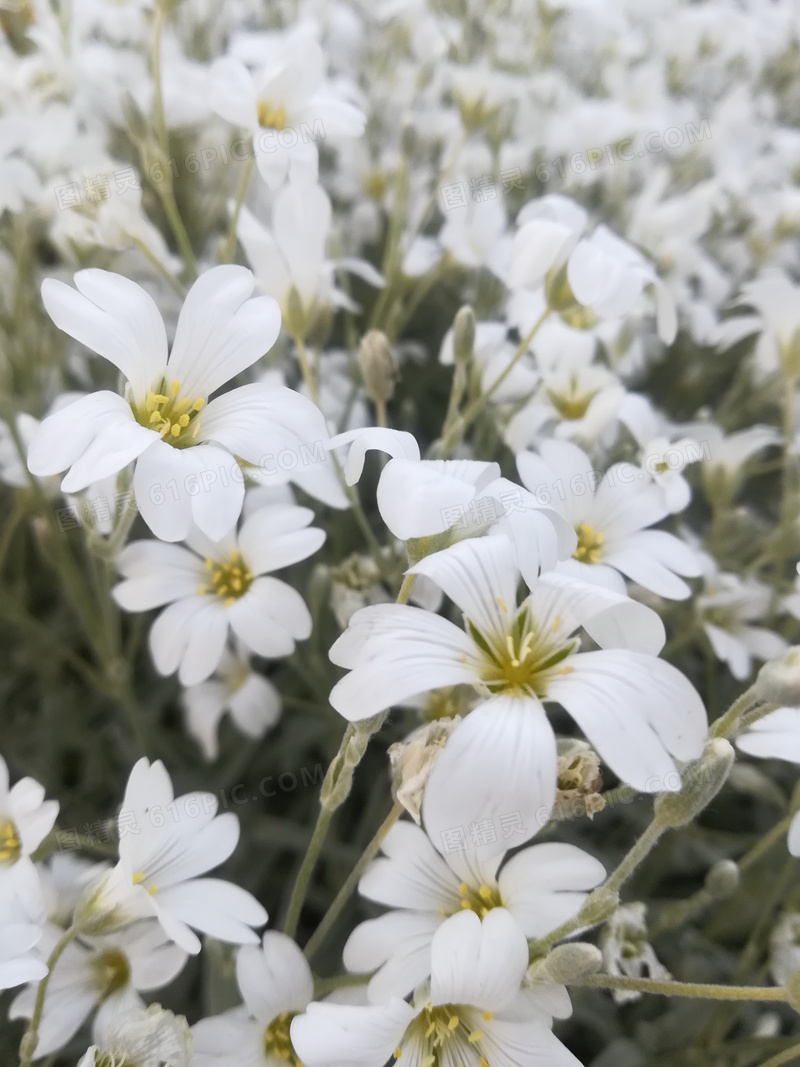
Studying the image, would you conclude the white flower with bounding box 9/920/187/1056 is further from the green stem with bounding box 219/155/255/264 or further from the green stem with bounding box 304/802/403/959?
the green stem with bounding box 219/155/255/264

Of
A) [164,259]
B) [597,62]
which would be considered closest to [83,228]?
[164,259]

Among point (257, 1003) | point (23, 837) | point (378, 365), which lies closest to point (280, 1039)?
point (257, 1003)

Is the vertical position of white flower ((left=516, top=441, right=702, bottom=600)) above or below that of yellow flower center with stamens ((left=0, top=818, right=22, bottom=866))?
above

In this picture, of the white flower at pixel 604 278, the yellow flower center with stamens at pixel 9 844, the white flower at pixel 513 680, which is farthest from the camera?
the white flower at pixel 604 278

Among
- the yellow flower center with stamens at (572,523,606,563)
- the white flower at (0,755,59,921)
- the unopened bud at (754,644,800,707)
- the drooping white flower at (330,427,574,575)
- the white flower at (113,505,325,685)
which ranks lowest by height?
the white flower at (0,755,59,921)

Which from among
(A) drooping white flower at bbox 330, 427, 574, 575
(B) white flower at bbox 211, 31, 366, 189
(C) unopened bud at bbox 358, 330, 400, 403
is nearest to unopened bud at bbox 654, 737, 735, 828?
(A) drooping white flower at bbox 330, 427, 574, 575

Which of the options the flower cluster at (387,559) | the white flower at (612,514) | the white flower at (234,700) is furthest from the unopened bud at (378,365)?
the white flower at (234,700)

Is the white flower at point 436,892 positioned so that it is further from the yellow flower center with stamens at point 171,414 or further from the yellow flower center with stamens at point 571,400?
the yellow flower center with stamens at point 571,400

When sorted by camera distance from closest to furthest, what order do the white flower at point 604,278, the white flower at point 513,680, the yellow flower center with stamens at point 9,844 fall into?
the white flower at point 513,680 < the yellow flower center with stamens at point 9,844 < the white flower at point 604,278

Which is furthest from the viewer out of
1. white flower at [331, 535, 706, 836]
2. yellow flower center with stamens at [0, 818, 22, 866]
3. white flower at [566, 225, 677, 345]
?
Result: white flower at [566, 225, 677, 345]
